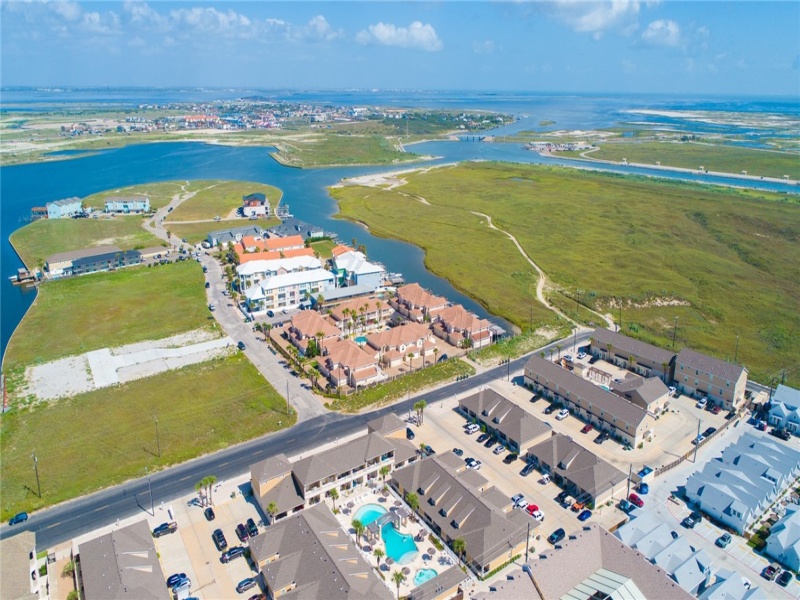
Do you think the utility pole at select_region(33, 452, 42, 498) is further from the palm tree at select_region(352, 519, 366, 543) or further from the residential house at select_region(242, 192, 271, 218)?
the residential house at select_region(242, 192, 271, 218)

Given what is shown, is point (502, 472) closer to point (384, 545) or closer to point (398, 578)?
point (384, 545)

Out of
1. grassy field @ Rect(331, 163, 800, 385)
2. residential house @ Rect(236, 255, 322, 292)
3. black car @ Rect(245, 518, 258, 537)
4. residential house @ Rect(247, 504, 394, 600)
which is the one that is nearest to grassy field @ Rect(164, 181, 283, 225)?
grassy field @ Rect(331, 163, 800, 385)

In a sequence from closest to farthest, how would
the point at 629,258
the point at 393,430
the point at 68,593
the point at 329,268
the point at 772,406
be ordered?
the point at 68,593 < the point at 393,430 < the point at 772,406 < the point at 329,268 < the point at 629,258

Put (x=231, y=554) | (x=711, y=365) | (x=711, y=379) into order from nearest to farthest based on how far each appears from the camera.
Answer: (x=231, y=554)
(x=711, y=379)
(x=711, y=365)

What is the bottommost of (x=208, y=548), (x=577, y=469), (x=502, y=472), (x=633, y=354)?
(x=208, y=548)

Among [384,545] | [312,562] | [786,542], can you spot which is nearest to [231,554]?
[312,562]

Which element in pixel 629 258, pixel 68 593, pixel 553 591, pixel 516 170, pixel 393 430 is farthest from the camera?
pixel 516 170

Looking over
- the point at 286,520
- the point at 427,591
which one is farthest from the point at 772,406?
the point at 286,520

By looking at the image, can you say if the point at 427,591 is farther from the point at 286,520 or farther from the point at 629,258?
the point at 629,258

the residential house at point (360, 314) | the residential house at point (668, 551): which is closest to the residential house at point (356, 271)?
the residential house at point (360, 314)
